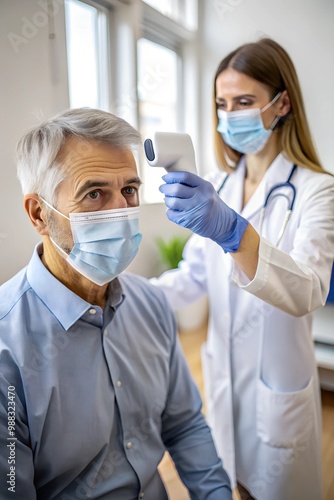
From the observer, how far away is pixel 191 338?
1.79 m

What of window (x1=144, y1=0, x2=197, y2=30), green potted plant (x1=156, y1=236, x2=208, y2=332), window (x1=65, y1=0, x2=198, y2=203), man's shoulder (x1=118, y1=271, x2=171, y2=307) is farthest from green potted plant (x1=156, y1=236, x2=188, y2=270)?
window (x1=144, y1=0, x2=197, y2=30)

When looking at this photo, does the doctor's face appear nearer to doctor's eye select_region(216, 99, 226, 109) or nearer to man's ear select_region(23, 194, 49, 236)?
doctor's eye select_region(216, 99, 226, 109)

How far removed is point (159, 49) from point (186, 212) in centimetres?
57

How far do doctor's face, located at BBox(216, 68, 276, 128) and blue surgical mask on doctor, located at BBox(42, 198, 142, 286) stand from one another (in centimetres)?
37

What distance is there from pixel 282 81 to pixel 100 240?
59cm

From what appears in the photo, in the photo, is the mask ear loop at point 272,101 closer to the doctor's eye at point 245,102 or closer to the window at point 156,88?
the doctor's eye at point 245,102

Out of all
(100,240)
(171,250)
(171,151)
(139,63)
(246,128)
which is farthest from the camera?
(171,250)

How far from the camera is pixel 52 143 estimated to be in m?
0.76

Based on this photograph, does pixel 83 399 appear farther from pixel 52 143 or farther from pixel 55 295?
pixel 52 143

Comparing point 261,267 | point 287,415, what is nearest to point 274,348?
point 287,415

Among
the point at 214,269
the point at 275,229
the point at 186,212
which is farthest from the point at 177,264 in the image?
the point at 186,212

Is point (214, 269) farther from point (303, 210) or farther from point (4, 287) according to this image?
point (4, 287)

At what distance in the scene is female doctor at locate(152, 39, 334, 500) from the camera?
31.3 inches

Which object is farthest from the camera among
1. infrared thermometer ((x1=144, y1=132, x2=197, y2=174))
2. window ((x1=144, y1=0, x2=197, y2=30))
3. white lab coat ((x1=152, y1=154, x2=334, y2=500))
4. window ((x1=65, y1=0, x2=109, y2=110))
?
window ((x1=144, y1=0, x2=197, y2=30))
